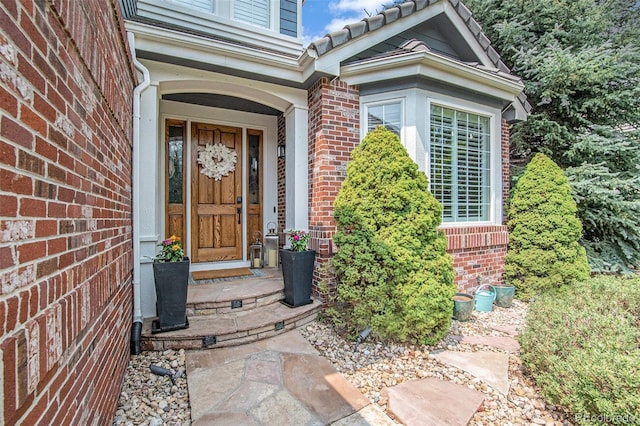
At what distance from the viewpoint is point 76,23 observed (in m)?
1.24

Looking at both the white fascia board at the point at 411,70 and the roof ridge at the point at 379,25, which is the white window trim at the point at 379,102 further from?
the roof ridge at the point at 379,25

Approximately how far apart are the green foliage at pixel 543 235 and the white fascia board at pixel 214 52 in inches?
163

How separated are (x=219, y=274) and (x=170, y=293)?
166cm

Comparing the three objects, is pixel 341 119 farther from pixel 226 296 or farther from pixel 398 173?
pixel 226 296

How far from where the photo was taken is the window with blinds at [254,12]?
496cm

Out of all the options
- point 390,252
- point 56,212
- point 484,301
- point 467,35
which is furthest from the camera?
point 467,35

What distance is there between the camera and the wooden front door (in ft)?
16.0

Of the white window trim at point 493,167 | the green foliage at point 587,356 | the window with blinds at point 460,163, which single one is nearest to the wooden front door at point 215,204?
the window with blinds at point 460,163

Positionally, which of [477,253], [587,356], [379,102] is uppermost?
[379,102]

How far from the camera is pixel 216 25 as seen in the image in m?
4.71

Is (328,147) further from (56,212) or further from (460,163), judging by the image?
(56,212)

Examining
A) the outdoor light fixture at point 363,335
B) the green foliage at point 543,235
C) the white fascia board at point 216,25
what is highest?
the white fascia board at point 216,25

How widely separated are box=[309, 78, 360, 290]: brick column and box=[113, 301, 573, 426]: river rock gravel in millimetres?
1081

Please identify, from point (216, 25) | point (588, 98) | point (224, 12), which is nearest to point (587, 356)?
point (216, 25)
